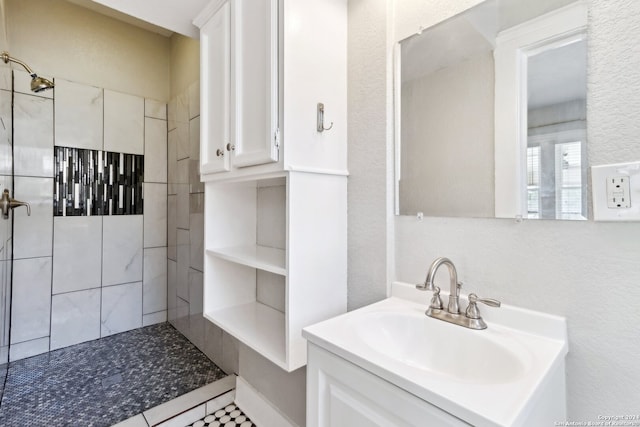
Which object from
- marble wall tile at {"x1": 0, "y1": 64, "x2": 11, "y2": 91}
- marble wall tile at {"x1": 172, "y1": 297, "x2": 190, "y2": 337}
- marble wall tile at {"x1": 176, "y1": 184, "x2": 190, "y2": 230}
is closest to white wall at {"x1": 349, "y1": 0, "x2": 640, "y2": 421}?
marble wall tile at {"x1": 176, "y1": 184, "x2": 190, "y2": 230}

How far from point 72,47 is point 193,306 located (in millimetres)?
2157

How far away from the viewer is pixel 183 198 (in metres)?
2.35

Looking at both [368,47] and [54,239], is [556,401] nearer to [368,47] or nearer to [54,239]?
[368,47]

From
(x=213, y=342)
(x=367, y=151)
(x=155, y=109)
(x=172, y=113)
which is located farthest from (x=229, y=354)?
(x=155, y=109)

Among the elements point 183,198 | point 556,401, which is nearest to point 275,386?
point 556,401

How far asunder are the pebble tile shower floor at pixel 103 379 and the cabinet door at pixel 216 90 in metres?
1.28

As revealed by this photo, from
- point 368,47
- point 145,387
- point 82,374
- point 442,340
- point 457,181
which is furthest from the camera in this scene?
point 82,374

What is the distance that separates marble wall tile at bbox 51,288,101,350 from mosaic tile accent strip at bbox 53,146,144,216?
0.62 meters

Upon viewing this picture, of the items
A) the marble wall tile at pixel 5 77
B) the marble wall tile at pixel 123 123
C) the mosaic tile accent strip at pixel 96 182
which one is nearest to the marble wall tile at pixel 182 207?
the mosaic tile accent strip at pixel 96 182

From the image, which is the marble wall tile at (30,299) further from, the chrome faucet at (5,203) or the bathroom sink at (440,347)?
the bathroom sink at (440,347)

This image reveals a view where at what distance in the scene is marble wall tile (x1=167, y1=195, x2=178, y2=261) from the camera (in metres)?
2.48

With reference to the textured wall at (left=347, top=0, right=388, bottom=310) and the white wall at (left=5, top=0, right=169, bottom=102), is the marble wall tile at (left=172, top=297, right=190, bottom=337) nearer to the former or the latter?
the textured wall at (left=347, top=0, right=388, bottom=310)

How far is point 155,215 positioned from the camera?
2.59 m

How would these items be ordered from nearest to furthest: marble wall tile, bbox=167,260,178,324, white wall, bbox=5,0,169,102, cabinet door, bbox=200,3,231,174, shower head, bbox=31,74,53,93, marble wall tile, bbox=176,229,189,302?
cabinet door, bbox=200,3,231,174 → shower head, bbox=31,74,53,93 → white wall, bbox=5,0,169,102 → marble wall tile, bbox=176,229,189,302 → marble wall tile, bbox=167,260,178,324
